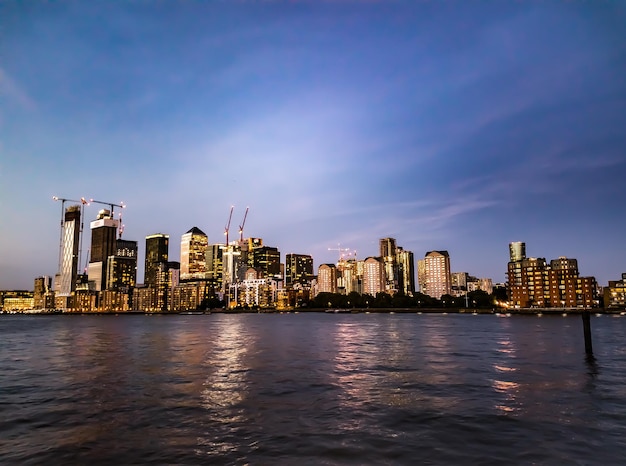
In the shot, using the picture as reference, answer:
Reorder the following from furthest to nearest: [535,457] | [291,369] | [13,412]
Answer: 1. [291,369]
2. [13,412]
3. [535,457]

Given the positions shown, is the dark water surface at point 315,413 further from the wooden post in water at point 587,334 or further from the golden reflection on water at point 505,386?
the wooden post in water at point 587,334

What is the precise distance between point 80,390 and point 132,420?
419 inches

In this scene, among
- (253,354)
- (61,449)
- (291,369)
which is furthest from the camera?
(253,354)

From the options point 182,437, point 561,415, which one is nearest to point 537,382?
point 561,415

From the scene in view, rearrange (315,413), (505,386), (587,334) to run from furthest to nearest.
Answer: (587,334) < (505,386) < (315,413)

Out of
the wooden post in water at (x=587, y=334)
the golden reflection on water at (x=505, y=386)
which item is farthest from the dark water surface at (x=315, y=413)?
the wooden post in water at (x=587, y=334)

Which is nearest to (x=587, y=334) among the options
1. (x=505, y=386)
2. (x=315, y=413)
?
(x=505, y=386)

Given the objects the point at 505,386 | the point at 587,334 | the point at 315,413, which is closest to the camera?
the point at 315,413

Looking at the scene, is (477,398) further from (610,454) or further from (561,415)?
(610,454)

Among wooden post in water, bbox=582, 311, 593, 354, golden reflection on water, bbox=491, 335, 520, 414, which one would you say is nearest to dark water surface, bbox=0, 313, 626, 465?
golden reflection on water, bbox=491, 335, 520, 414

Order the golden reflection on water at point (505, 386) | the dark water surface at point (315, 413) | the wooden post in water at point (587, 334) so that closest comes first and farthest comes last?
1. the dark water surface at point (315, 413)
2. the golden reflection on water at point (505, 386)
3. the wooden post in water at point (587, 334)

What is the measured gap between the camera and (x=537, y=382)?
31531mm

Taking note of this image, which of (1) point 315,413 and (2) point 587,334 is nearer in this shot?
(1) point 315,413

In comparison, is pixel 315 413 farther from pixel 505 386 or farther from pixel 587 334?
pixel 587 334
